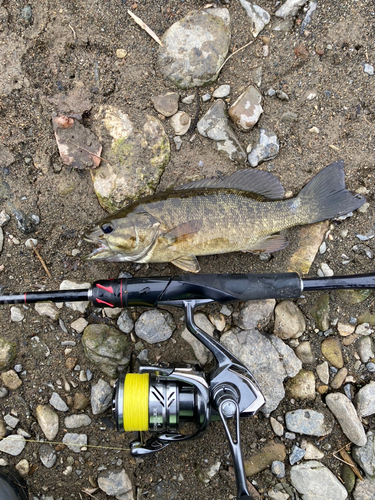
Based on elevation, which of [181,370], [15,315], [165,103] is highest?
[165,103]

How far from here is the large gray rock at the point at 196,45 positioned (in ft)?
10.9

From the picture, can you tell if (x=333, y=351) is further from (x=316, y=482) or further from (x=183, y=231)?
(x=183, y=231)

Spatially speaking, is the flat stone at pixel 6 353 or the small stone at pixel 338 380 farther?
the small stone at pixel 338 380

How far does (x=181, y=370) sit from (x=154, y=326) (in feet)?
2.06

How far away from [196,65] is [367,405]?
3566 mm

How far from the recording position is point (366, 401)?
130 inches

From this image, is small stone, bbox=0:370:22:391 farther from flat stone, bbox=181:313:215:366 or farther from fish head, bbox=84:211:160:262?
flat stone, bbox=181:313:215:366

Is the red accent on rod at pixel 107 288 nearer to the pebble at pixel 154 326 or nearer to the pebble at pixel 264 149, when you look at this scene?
the pebble at pixel 154 326

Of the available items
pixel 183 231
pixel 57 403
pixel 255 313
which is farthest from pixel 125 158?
pixel 57 403

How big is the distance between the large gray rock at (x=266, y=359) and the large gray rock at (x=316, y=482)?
2.07ft

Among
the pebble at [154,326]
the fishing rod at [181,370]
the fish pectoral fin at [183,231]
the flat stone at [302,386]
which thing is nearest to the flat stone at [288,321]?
the flat stone at [302,386]

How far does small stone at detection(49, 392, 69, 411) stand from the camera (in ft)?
10.8

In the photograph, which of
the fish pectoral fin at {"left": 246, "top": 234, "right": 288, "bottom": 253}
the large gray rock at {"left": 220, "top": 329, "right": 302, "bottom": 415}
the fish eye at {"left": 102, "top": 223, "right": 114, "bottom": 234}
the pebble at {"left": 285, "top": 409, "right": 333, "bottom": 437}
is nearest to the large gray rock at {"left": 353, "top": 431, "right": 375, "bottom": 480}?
the pebble at {"left": 285, "top": 409, "right": 333, "bottom": 437}

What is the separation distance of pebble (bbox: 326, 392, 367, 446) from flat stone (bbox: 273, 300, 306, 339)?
67 centimetres
